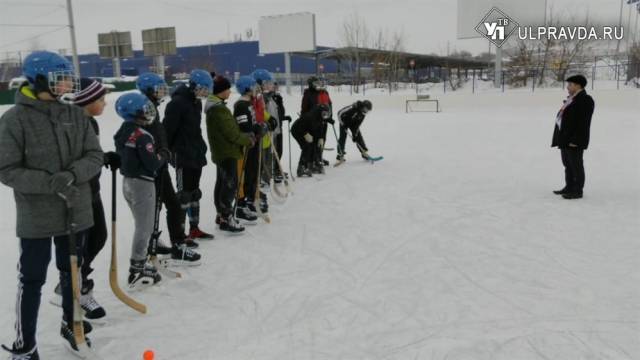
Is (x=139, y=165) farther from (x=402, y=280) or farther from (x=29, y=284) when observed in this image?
(x=402, y=280)

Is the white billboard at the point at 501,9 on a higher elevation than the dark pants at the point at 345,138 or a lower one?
higher

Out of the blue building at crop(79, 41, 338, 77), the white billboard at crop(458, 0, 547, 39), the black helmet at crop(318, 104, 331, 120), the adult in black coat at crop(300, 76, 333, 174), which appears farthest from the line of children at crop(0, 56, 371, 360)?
the blue building at crop(79, 41, 338, 77)

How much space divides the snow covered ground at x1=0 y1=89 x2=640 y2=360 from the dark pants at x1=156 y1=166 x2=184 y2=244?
0.33 m

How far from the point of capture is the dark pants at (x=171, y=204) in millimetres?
4066

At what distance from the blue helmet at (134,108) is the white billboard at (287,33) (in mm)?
30277

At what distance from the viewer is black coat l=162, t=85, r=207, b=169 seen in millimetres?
4484

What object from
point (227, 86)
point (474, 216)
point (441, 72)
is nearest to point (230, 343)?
point (227, 86)

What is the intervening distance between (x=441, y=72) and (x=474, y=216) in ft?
173

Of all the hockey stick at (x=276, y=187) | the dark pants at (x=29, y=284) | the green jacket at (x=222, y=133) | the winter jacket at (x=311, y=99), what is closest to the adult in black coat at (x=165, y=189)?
the green jacket at (x=222, y=133)

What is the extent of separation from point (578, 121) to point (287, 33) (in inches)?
1139

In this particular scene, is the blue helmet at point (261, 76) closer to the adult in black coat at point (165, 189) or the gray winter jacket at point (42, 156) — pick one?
the adult in black coat at point (165, 189)

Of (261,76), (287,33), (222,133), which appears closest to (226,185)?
(222,133)

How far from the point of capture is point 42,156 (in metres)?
2.55
